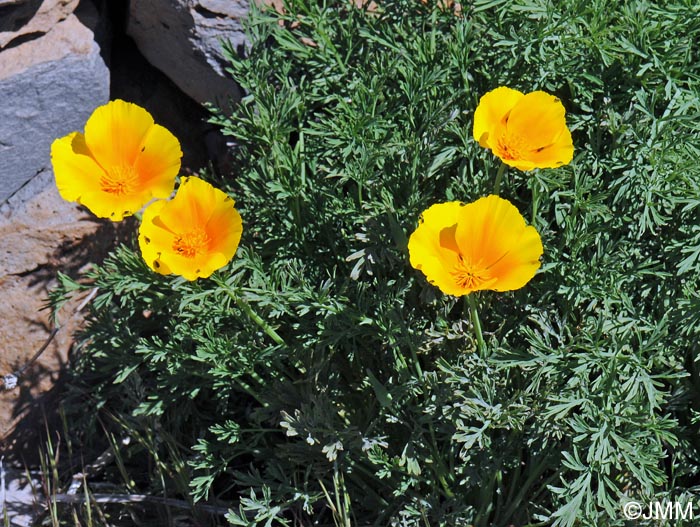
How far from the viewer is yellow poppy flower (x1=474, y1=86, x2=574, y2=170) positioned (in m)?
2.37

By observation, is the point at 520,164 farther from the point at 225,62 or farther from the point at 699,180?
the point at 225,62

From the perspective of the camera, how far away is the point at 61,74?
3176 millimetres

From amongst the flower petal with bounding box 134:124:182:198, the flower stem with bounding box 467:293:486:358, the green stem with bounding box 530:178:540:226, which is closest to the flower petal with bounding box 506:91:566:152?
the green stem with bounding box 530:178:540:226

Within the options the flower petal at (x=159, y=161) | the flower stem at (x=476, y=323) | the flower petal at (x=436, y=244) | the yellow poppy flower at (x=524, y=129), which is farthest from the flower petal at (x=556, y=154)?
the flower petal at (x=159, y=161)

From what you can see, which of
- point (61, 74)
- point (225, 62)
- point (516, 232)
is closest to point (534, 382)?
point (516, 232)

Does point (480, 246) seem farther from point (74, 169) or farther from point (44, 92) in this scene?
point (44, 92)

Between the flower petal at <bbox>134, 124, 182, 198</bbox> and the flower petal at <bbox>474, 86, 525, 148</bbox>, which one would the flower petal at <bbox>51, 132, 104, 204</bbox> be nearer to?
the flower petal at <bbox>134, 124, 182, 198</bbox>

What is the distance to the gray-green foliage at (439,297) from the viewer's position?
2490 mm

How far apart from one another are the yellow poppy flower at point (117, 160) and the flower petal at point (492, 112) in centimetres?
82

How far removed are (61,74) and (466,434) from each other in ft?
6.11

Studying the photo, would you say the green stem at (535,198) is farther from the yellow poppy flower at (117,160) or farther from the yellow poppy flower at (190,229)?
the yellow poppy flower at (117,160)

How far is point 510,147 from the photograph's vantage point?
2.39m

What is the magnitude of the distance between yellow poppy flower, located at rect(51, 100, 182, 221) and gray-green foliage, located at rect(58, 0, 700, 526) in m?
0.33

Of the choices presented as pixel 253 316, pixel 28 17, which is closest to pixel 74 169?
pixel 253 316
